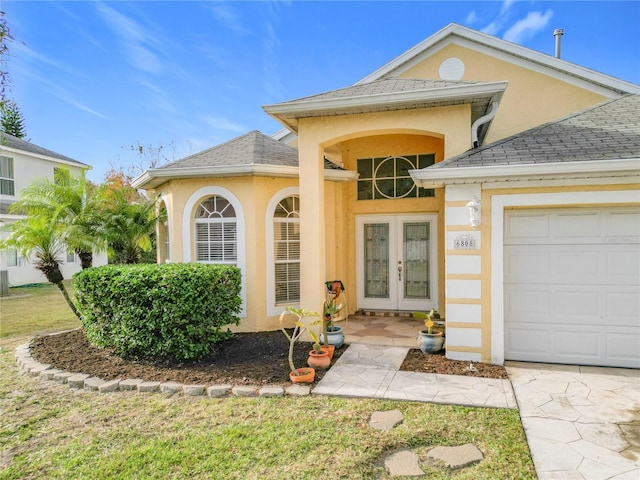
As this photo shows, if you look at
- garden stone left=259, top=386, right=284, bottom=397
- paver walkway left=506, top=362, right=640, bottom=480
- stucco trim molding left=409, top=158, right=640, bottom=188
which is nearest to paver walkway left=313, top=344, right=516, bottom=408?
paver walkway left=506, top=362, right=640, bottom=480

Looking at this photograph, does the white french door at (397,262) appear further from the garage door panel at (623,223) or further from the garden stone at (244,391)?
the garden stone at (244,391)

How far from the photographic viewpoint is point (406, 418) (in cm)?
460

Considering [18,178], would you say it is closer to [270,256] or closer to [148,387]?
[270,256]

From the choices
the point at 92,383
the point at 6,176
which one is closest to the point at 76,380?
the point at 92,383

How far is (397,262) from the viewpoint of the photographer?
1026 centimetres

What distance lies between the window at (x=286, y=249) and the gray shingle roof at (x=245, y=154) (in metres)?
1.10

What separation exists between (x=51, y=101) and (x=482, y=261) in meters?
15.8

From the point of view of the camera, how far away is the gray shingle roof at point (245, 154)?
29.1 ft

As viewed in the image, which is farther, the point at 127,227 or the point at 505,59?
the point at 505,59

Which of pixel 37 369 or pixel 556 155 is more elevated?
pixel 556 155

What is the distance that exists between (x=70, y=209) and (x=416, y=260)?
8.86m

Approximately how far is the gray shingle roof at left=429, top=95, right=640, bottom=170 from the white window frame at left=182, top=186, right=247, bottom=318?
4694 mm

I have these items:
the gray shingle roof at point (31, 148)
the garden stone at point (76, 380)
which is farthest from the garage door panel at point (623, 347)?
the gray shingle roof at point (31, 148)

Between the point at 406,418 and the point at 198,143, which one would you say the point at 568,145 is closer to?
the point at 406,418
